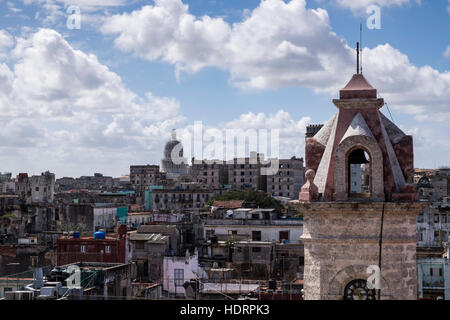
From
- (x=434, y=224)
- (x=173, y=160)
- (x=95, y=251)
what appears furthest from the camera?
(x=173, y=160)

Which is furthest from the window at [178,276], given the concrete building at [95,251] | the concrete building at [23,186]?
the concrete building at [23,186]

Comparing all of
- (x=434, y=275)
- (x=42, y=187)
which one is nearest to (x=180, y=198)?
(x=42, y=187)

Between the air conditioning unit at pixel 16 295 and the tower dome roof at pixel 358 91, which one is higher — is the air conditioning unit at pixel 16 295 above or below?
below

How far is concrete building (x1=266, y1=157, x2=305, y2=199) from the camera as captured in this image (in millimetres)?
141250

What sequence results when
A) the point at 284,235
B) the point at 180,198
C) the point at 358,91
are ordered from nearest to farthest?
the point at 358,91 < the point at 284,235 < the point at 180,198

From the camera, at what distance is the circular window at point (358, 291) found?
40.8ft

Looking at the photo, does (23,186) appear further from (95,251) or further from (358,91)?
(358,91)

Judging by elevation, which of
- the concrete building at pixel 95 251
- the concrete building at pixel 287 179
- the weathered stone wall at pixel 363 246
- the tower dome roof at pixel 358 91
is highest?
the concrete building at pixel 287 179

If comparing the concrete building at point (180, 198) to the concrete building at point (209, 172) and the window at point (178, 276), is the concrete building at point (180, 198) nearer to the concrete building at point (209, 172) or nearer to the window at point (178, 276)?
the concrete building at point (209, 172)

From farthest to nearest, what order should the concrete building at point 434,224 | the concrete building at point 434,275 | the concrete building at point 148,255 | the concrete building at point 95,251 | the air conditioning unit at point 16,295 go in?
1. the concrete building at point 434,224
2. the concrete building at point 148,255
3. the concrete building at point 95,251
4. the concrete building at point 434,275
5. the air conditioning unit at point 16,295

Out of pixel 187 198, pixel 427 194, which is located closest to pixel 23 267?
pixel 427 194

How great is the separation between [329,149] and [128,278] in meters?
24.8

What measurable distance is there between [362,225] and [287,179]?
129m

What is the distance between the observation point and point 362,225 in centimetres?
1242
